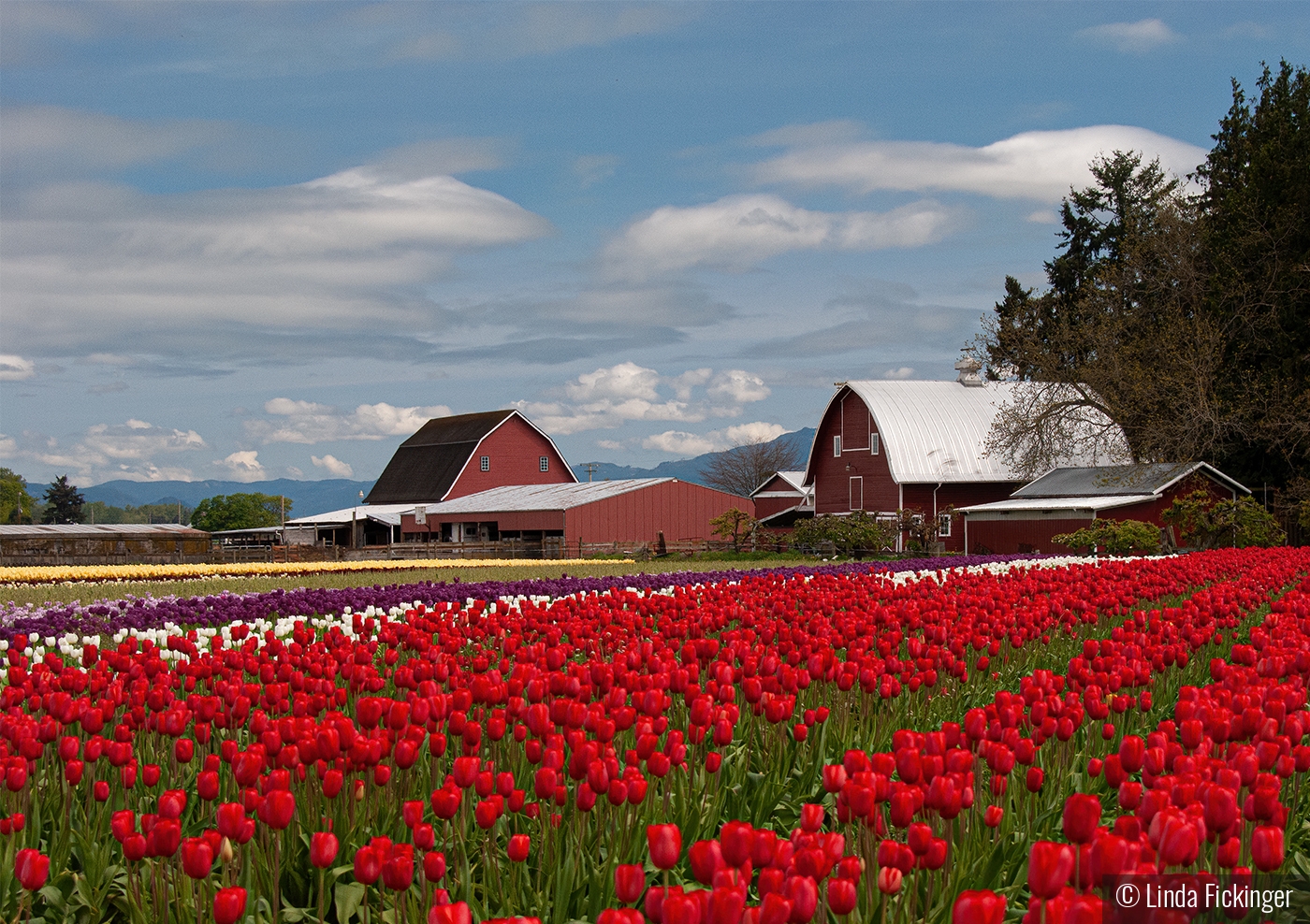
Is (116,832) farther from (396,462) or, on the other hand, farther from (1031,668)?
(396,462)

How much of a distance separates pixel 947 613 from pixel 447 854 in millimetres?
6531

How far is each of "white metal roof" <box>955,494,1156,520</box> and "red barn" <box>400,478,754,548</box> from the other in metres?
14.0

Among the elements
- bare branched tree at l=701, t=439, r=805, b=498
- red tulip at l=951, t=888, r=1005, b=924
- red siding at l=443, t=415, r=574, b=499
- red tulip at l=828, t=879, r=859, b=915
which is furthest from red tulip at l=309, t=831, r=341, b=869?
bare branched tree at l=701, t=439, r=805, b=498

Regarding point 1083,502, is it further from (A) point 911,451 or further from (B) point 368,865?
(B) point 368,865

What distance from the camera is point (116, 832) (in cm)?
405

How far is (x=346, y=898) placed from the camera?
456cm

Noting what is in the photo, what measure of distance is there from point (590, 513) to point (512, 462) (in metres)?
19.8

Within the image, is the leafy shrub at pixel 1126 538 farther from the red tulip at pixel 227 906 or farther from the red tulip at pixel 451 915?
the red tulip at pixel 451 915

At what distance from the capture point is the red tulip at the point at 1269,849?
11.8 feet

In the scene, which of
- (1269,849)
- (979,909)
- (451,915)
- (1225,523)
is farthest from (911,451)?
(451,915)

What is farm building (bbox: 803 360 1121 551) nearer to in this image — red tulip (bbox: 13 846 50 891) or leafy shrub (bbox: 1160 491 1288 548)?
leafy shrub (bbox: 1160 491 1288 548)

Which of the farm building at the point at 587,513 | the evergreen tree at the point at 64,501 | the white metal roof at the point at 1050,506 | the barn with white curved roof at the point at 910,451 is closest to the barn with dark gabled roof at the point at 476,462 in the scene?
the farm building at the point at 587,513

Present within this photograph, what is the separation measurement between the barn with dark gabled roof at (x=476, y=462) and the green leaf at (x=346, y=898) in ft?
223

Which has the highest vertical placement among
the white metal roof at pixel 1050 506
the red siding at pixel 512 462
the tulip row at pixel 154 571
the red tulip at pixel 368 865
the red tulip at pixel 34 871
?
the red siding at pixel 512 462
